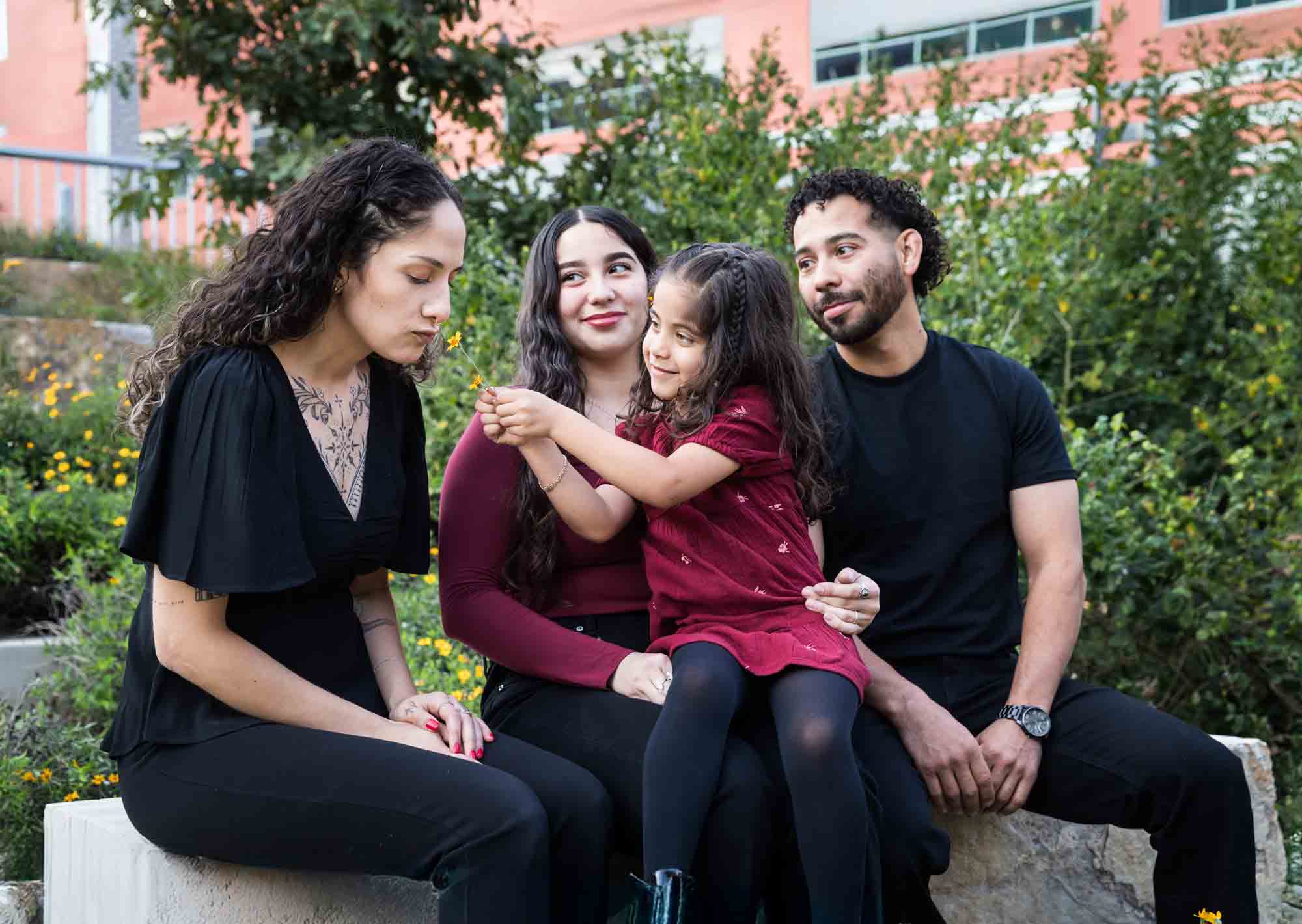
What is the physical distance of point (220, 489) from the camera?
2.20m

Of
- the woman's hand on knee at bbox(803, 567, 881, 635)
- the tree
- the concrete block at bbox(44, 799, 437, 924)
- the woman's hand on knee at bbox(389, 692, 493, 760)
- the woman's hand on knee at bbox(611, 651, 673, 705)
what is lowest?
the concrete block at bbox(44, 799, 437, 924)

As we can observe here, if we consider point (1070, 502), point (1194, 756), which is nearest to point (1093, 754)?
point (1194, 756)

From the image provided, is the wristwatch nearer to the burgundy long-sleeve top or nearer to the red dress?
the red dress

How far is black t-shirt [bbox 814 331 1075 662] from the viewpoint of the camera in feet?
9.32

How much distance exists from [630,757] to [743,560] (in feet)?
1.40

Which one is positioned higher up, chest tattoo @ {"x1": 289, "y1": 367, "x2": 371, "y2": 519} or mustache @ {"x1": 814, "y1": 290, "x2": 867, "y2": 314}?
mustache @ {"x1": 814, "y1": 290, "x2": 867, "y2": 314}

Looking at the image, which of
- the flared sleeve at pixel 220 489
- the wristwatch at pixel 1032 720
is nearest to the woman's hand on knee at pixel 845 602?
the wristwatch at pixel 1032 720

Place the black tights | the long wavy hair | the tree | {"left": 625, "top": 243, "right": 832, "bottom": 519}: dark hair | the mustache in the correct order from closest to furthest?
the black tights → the long wavy hair → {"left": 625, "top": 243, "right": 832, "bottom": 519}: dark hair → the mustache → the tree

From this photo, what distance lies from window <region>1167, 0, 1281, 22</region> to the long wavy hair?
8145 millimetres

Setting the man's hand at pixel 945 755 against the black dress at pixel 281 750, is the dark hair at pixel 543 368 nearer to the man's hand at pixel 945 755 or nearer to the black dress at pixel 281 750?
the black dress at pixel 281 750

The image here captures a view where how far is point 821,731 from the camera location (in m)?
2.27

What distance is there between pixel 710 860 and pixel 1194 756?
0.95m

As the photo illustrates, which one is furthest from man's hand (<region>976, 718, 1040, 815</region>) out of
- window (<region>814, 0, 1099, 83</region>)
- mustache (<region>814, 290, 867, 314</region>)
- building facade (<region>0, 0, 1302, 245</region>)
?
window (<region>814, 0, 1099, 83</region>)

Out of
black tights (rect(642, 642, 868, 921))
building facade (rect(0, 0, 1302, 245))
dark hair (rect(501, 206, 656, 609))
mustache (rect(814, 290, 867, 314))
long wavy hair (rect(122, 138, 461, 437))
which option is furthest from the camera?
building facade (rect(0, 0, 1302, 245))
